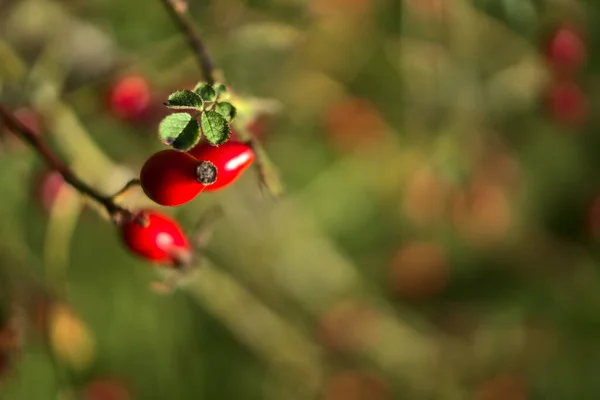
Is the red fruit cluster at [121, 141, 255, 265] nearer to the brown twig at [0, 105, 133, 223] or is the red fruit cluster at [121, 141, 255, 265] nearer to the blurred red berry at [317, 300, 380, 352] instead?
the brown twig at [0, 105, 133, 223]

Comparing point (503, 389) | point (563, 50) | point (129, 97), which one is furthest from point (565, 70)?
point (503, 389)

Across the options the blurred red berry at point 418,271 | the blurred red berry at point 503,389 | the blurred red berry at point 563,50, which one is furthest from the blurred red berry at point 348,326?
the blurred red berry at point 563,50

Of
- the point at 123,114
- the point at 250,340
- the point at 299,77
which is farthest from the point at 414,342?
the point at 123,114

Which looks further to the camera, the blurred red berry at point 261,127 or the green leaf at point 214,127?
the blurred red berry at point 261,127

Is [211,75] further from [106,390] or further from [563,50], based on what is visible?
[106,390]

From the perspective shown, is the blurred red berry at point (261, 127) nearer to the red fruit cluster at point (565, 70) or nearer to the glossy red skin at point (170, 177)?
the red fruit cluster at point (565, 70)

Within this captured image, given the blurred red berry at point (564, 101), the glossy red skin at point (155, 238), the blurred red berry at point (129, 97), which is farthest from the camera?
the blurred red berry at point (564, 101)

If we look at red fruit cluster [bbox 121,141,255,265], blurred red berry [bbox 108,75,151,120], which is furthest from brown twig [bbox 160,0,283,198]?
blurred red berry [bbox 108,75,151,120]

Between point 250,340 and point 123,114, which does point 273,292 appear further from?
point 123,114

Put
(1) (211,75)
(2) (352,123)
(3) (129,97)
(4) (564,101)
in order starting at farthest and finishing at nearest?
1. (2) (352,123)
2. (4) (564,101)
3. (3) (129,97)
4. (1) (211,75)
